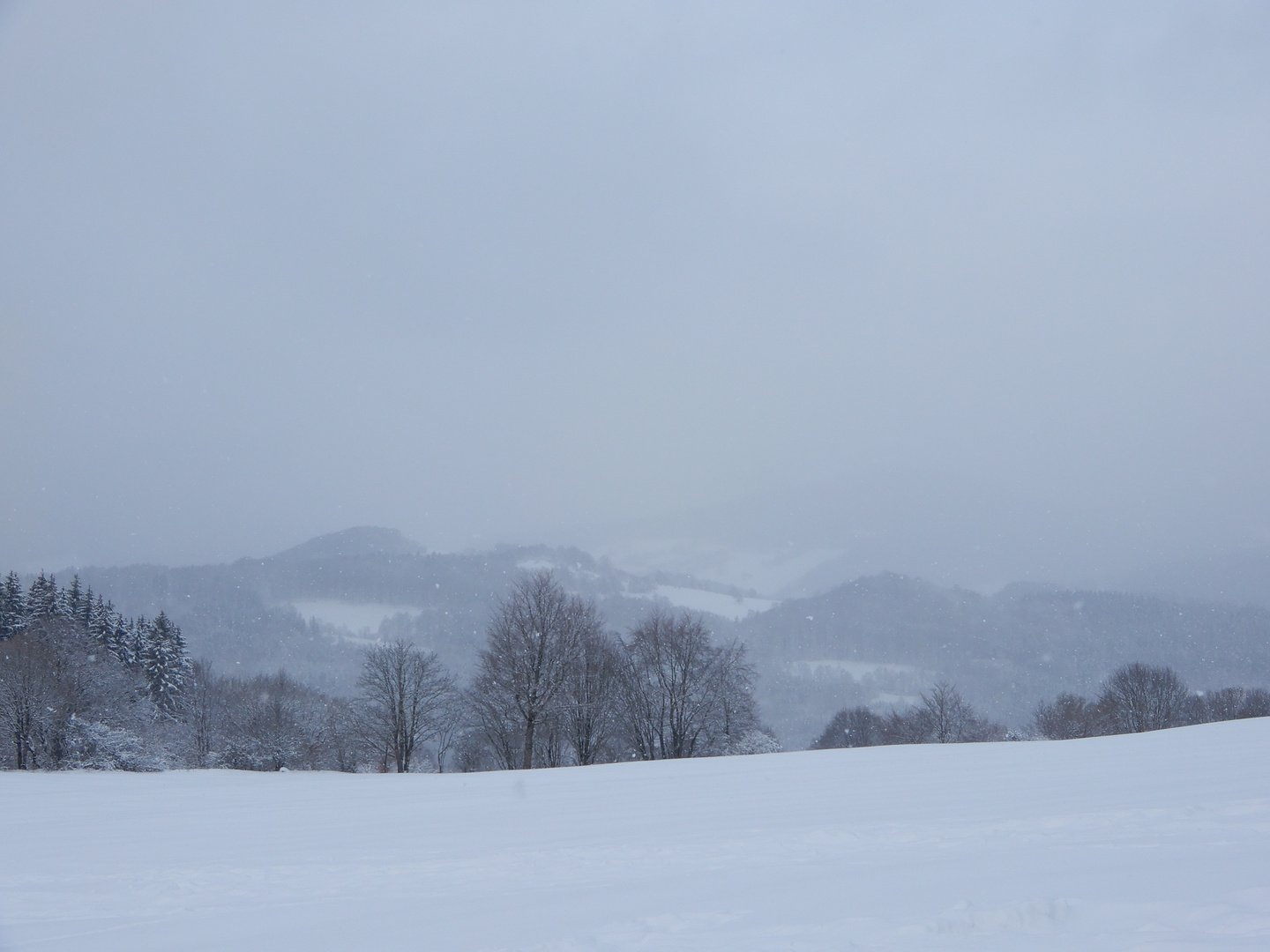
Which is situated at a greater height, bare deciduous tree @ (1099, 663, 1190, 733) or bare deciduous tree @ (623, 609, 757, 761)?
bare deciduous tree @ (623, 609, 757, 761)

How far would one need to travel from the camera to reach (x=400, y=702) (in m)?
48.8

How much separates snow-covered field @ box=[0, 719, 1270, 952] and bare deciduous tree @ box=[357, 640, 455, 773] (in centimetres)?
3347

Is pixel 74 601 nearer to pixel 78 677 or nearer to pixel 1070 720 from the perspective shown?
pixel 78 677

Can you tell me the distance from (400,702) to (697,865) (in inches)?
1745

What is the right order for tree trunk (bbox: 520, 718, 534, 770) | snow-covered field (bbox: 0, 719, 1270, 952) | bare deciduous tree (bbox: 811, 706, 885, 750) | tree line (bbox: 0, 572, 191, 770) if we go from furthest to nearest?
bare deciduous tree (bbox: 811, 706, 885, 750) < tree trunk (bbox: 520, 718, 534, 770) < tree line (bbox: 0, 572, 191, 770) < snow-covered field (bbox: 0, 719, 1270, 952)

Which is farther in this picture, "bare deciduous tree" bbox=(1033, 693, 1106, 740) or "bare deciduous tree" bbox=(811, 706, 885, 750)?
"bare deciduous tree" bbox=(811, 706, 885, 750)

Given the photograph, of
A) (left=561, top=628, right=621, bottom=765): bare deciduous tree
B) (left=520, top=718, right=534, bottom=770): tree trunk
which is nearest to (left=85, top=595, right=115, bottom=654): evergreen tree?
(left=561, top=628, right=621, bottom=765): bare deciduous tree

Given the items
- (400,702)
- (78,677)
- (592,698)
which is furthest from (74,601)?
(592,698)

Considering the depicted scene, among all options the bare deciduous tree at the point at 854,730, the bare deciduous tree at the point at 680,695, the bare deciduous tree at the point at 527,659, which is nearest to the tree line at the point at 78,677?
the bare deciduous tree at the point at 527,659

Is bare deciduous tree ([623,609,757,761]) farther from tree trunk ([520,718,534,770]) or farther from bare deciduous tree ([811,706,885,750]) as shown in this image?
bare deciduous tree ([811,706,885,750])

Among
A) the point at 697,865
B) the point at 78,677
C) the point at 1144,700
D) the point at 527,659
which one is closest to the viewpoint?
the point at 697,865

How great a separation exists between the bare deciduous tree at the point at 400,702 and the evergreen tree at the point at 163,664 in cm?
2588

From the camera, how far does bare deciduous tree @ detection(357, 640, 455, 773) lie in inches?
1900

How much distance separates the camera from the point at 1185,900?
18.2 ft
